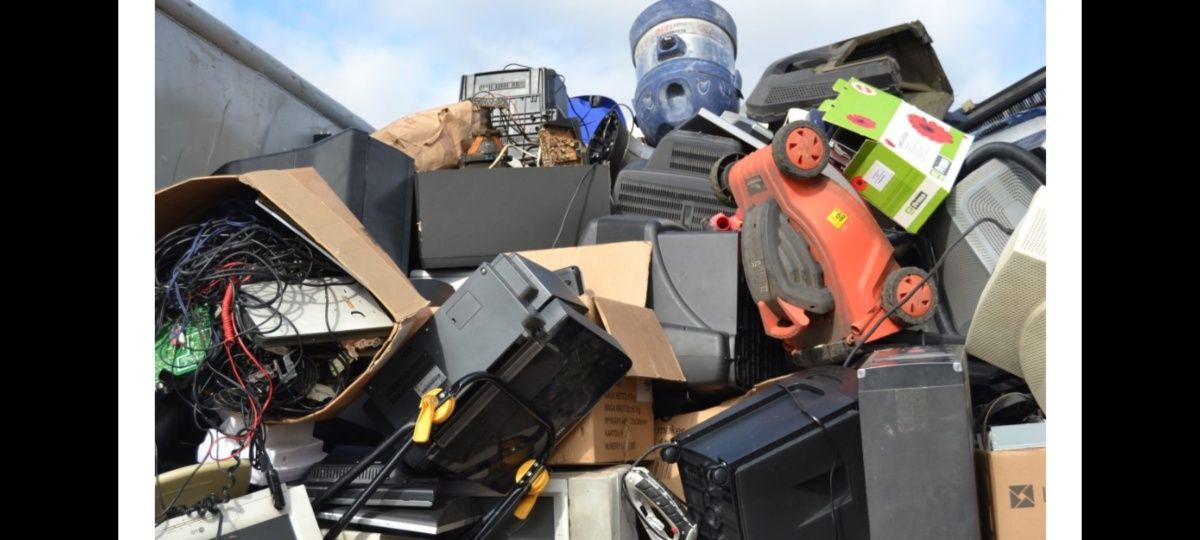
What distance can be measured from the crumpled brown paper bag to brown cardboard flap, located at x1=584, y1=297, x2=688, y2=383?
1229 mm

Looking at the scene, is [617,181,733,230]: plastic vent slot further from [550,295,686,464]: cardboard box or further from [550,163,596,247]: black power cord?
[550,295,686,464]: cardboard box

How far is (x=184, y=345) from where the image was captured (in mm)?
1664

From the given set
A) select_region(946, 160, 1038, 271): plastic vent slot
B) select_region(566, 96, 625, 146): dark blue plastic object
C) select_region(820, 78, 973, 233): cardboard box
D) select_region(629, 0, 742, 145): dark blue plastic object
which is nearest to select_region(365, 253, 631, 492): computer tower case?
select_region(820, 78, 973, 233): cardboard box

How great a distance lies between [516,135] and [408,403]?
1.87 meters

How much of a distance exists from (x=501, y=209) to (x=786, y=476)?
1363 mm

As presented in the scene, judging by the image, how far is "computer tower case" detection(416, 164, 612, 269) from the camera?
254 centimetres

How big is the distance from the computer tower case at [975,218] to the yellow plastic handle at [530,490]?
1.20m

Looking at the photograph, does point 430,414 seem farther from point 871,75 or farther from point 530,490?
point 871,75

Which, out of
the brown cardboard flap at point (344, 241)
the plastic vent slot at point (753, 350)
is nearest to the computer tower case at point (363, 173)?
the brown cardboard flap at point (344, 241)

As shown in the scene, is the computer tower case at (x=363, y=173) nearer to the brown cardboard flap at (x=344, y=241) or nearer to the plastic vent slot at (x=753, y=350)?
the brown cardboard flap at (x=344, y=241)
